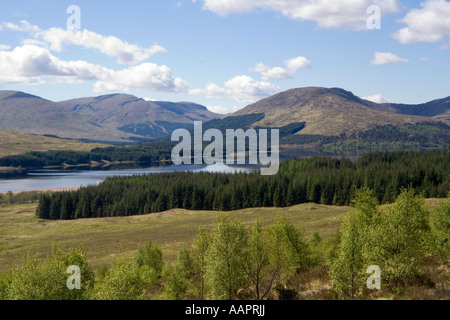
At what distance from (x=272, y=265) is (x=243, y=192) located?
11357 cm

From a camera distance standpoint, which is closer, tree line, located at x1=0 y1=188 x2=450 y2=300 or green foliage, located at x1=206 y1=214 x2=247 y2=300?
tree line, located at x1=0 y1=188 x2=450 y2=300

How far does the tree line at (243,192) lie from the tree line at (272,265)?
323ft

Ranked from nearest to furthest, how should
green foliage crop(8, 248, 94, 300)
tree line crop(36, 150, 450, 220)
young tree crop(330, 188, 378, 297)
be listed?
green foliage crop(8, 248, 94, 300)
young tree crop(330, 188, 378, 297)
tree line crop(36, 150, 450, 220)

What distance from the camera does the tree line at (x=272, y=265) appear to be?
3438 cm

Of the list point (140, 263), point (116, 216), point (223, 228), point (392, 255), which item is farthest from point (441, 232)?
point (116, 216)

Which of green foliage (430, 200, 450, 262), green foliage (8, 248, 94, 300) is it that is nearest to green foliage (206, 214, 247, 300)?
green foliage (8, 248, 94, 300)

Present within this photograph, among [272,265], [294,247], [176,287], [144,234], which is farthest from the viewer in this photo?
[144,234]

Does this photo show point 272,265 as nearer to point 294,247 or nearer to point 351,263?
point 294,247

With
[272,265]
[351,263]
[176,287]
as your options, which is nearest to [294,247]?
[272,265]

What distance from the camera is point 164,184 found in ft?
575

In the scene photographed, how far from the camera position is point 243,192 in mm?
156250

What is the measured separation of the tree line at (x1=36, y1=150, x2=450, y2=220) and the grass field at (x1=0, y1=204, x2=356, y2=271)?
34.8 ft

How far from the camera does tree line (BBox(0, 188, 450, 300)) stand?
34375mm

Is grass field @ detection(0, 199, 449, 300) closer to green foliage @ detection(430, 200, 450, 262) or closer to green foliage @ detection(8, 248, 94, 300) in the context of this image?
green foliage @ detection(430, 200, 450, 262)
